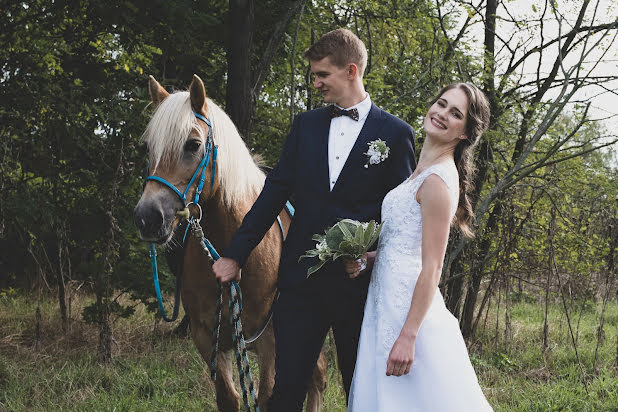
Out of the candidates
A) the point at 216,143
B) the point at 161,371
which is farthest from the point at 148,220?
the point at 161,371

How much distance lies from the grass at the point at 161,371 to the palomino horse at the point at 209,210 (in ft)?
3.96

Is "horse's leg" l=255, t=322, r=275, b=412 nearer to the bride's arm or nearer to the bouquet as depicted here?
the bouquet

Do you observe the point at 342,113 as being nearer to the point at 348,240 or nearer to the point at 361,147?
the point at 361,147

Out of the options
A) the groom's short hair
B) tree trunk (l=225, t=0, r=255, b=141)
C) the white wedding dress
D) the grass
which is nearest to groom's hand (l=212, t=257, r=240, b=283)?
the white wedding dress

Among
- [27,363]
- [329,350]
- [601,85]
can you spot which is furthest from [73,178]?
[601,85]

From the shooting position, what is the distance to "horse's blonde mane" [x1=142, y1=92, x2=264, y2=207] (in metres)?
2.79

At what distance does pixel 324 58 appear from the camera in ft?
8.30

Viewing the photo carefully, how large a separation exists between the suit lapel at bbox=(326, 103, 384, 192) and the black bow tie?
6 cm

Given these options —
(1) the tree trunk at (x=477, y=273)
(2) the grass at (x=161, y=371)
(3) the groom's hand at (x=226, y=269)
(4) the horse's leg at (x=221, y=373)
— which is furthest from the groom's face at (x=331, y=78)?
(1) the tree trunk at (x=477, y=273)

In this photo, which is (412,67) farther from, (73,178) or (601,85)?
(73,178)

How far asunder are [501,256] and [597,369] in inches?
54.8

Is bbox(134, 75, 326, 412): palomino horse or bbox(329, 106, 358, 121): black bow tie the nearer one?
bbox(329, 106, 358, 121): black bow tie

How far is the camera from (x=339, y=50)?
2.51 m

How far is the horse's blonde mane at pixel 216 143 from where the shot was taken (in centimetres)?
279
